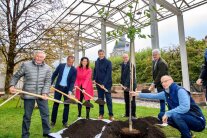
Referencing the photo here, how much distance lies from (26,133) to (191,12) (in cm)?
888

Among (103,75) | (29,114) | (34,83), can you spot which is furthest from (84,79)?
(29,114)

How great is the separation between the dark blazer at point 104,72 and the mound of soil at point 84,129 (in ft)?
4.14

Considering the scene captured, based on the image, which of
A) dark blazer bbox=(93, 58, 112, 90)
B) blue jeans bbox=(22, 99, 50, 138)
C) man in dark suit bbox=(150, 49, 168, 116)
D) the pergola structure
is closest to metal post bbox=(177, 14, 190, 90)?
the pergola structure

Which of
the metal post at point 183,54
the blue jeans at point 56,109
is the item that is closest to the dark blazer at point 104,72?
the blue jeans at point 56,109

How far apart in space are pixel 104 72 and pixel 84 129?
1.87 meters

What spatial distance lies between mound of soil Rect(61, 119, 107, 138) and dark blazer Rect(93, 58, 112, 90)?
49.7 inches

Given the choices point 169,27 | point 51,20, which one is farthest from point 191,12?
point 51,20

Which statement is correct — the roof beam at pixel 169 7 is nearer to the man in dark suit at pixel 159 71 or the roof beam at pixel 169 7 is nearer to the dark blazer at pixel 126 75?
the dark blazer at pixel 126 75

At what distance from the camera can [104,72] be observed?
5715 millimetres

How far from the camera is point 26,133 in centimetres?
376

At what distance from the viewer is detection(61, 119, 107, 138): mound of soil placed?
3.90 m

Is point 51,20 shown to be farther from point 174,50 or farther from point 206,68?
point 206,68

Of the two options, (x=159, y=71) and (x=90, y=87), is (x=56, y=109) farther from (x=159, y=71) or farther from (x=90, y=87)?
(x=159, y=71)

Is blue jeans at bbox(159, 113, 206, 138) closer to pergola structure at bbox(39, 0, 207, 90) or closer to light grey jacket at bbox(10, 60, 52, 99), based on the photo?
light grey jacket at bbox(10, 60, 52, 99)
